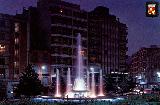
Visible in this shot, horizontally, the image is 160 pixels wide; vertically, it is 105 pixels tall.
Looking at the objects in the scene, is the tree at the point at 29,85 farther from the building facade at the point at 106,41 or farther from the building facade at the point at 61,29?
the building facade at the point at 106,41

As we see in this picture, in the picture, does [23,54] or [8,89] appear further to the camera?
[23,54]

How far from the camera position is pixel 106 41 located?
429ft

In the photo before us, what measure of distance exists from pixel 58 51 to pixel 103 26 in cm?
2781

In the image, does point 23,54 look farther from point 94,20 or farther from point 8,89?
point 94,20

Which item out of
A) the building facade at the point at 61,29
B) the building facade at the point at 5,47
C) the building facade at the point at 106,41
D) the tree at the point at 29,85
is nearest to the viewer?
the tree at the point at 29,85

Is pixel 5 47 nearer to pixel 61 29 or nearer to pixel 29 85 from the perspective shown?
pixel 29 85

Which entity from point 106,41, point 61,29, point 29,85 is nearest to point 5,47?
point 29,85

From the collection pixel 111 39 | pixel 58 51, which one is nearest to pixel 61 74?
pixel 58 51

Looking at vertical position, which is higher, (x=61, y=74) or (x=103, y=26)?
(x=103, y=26)

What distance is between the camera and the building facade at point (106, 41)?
123 meters

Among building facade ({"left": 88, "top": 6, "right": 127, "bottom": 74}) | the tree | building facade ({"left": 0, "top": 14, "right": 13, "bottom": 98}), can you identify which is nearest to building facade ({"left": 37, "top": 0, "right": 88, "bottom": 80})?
building facade ({"left": 88, "top": 6, "right": 127, "bottom": 74})

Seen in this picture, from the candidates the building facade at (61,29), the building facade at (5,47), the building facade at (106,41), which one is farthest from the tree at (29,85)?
the building facade at (106,41)

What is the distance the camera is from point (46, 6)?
350ft

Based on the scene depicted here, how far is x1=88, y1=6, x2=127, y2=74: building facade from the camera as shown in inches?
4845
